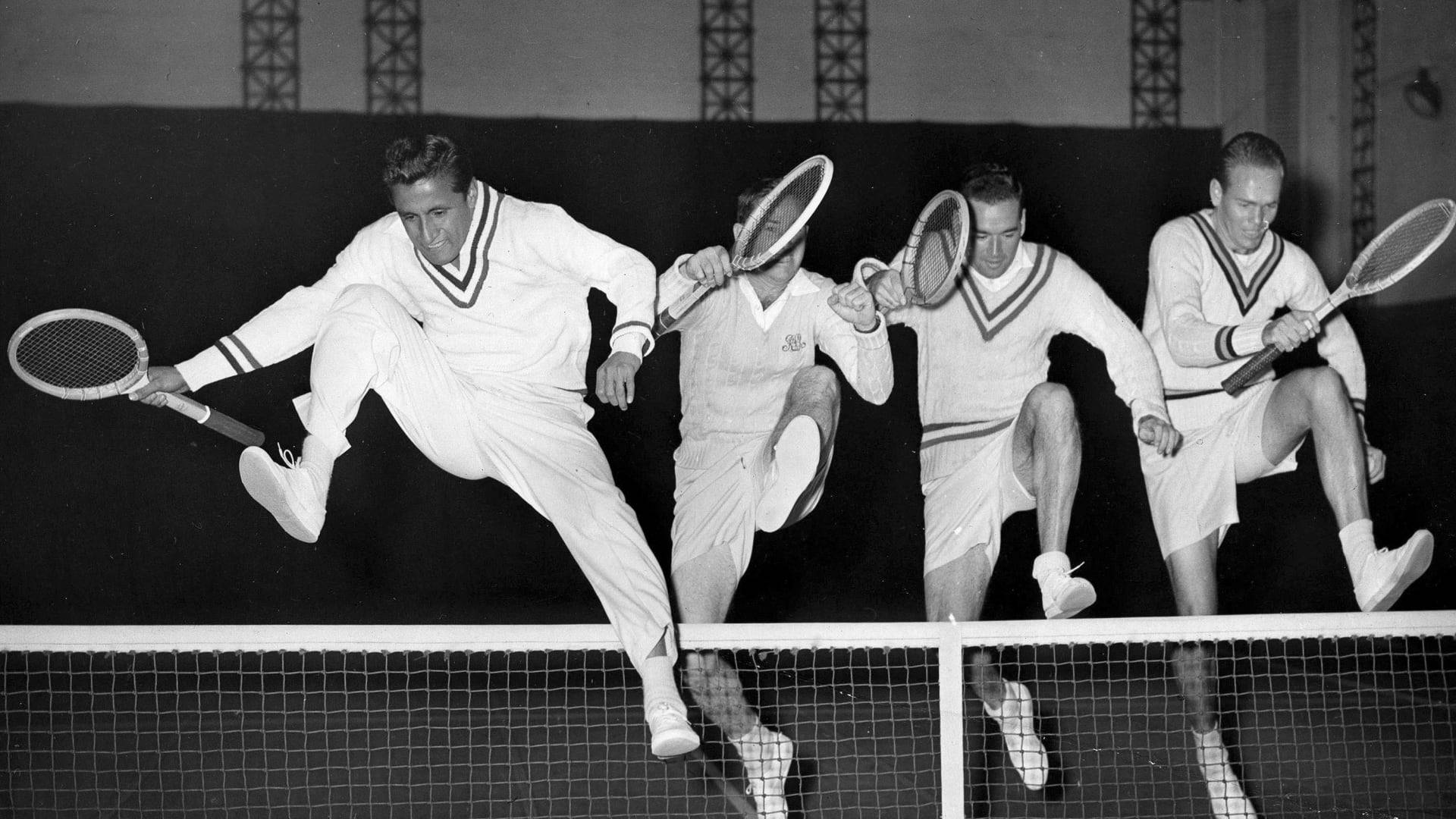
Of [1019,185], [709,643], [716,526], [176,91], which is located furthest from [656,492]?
Answer: [176,91]

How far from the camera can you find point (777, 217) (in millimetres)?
4062

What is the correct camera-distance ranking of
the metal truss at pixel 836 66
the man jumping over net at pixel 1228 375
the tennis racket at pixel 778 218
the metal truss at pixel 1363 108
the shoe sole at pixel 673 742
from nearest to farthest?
the shoe sole at pixel 673 742 < the tennis racket at pixel 778 218 < the man jumping over net at pixel 1228 375 < the metal truss at pixel 836 66 < the metal truss at pixel 1363 108

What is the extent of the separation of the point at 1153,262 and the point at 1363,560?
120 cm

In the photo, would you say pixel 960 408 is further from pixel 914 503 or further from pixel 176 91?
pixel 176 91

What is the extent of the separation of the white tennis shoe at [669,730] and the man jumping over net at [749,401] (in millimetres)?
681

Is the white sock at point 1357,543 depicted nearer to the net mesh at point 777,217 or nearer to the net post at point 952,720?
the net post at point 952,720

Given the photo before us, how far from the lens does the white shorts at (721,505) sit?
167 inches

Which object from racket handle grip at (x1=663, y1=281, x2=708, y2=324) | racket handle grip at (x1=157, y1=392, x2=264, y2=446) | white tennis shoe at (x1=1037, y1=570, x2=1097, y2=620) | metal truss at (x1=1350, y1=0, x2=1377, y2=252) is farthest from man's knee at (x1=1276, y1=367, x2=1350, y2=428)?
racket handle grip at (x1=157, y1=392, x2=264, y2=446)

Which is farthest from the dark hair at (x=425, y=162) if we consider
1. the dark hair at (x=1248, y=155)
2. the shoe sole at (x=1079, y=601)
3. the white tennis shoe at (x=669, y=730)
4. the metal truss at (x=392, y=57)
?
the dark hair at (x=1248, y=155)

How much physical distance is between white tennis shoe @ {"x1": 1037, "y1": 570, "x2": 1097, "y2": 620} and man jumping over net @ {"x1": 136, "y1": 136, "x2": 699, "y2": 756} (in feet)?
4.37

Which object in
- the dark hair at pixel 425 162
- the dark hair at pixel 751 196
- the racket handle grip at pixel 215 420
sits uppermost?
the dark hair at pixel 425 162

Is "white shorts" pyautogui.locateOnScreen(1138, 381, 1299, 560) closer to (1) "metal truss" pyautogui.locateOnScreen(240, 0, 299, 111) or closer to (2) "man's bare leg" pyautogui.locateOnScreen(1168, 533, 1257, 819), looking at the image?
(2) "man's bare leg" pyautogui.locateOnScreen(1168, 533, 1257, 819)

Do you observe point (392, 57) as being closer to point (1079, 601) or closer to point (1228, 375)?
point (1079, 601)

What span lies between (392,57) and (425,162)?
407 mm
